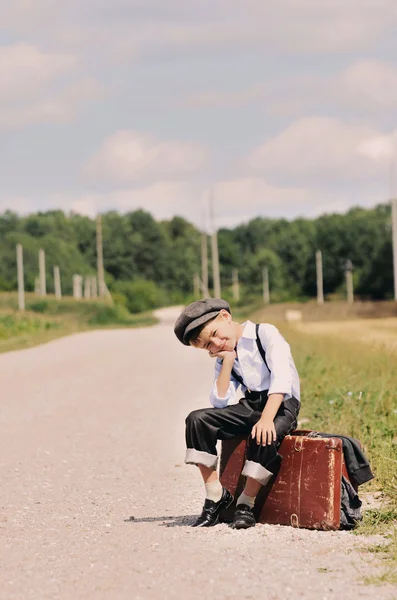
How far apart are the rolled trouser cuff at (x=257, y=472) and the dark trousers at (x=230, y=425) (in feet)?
0.08

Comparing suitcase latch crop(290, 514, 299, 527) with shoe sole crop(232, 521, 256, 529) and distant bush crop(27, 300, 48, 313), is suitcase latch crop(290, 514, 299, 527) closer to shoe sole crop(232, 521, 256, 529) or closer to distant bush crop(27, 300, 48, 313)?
shoe sole crop(232, 521, 256, 529)

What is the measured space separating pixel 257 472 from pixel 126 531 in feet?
2.51

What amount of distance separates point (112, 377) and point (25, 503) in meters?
10.6

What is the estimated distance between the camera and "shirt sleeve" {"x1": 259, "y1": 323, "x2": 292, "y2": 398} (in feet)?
18.6

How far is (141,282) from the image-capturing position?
125750 mm

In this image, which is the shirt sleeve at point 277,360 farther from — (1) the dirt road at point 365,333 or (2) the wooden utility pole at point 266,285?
(2) the wooden utility pole at point 266,285

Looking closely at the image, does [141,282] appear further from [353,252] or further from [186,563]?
[186,563]

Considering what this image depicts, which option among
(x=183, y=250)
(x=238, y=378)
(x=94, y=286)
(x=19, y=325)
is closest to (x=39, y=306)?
(x=19, y=325)

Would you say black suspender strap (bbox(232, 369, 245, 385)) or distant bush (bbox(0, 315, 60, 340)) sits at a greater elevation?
black suspender strap (bbox(232, 369, 245, 385))

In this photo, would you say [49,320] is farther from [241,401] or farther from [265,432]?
[265,432]

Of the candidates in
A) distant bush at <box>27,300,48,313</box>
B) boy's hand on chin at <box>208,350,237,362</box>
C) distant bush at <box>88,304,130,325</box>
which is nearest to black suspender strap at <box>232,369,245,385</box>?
boy's hand on chin at <box>208,350,237,362</box>

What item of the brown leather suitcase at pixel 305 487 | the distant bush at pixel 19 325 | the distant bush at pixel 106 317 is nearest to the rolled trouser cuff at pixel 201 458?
the brown leather suitcase at pixel 305 487

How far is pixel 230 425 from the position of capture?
5.86 metres

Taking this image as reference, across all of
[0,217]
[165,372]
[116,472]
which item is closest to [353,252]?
[0,217]
